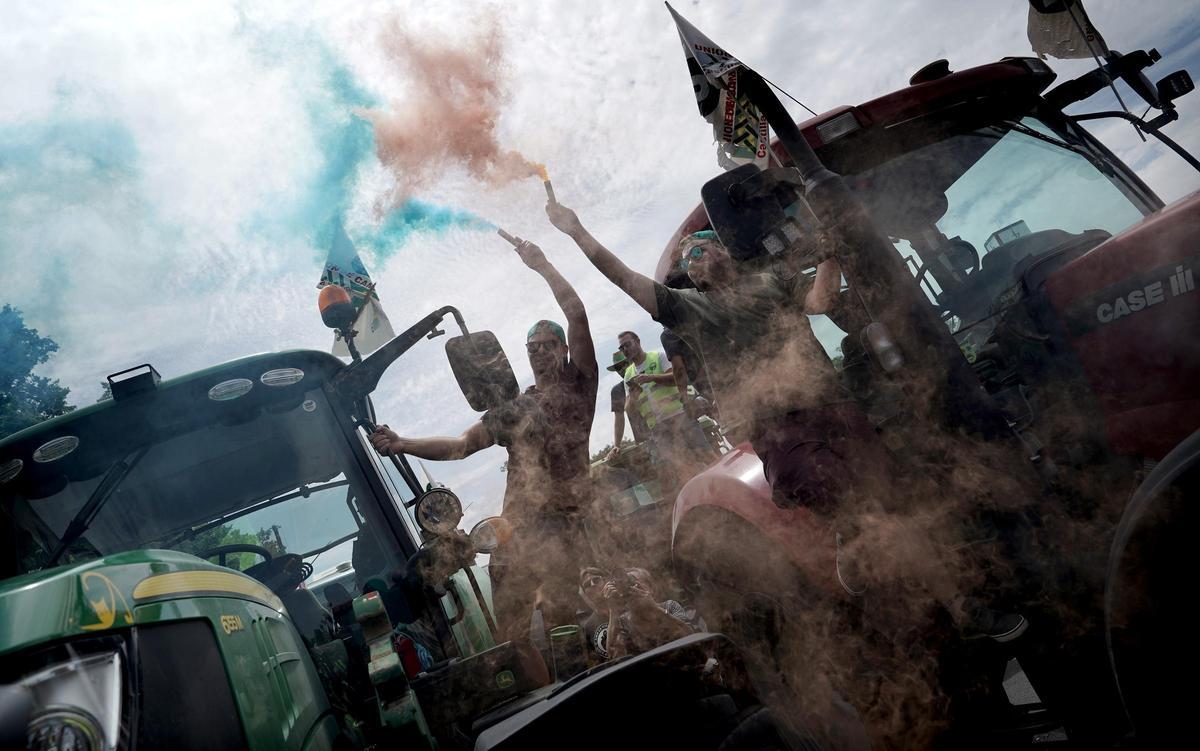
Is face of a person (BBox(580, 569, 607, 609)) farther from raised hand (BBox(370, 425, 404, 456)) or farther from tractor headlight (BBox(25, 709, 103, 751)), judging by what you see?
tractor headlight (BBox(25, 709, 103, 751))

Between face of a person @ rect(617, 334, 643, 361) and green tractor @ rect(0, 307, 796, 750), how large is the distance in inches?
158

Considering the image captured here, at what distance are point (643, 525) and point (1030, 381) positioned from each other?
460 cm

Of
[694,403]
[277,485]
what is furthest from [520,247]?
[694,403]

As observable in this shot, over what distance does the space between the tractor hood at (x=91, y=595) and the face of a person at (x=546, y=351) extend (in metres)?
2.41

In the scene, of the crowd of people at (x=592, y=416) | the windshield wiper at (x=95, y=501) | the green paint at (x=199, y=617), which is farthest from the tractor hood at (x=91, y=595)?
the windshield wiper at (x=95, y=501)

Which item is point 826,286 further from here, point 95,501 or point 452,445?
point 95,501

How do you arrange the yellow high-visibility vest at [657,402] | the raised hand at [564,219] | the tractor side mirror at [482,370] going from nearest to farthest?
the raised hand at [564,219], the tractor side mirror at [482,370], the yellow high-visibility vest at [657,402]

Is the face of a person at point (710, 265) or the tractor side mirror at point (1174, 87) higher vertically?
the face of a person at point (710, 265)

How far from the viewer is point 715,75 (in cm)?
192

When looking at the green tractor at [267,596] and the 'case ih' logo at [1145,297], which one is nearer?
the green tractor at [267,596]

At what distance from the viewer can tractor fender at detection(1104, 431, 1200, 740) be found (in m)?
1.45

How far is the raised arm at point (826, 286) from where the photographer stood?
8.19 ft

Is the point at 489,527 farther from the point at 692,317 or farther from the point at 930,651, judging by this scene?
the point at 930,651

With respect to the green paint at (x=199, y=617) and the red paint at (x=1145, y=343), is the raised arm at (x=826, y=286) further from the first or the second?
the green paint at (x=199, y=617)
